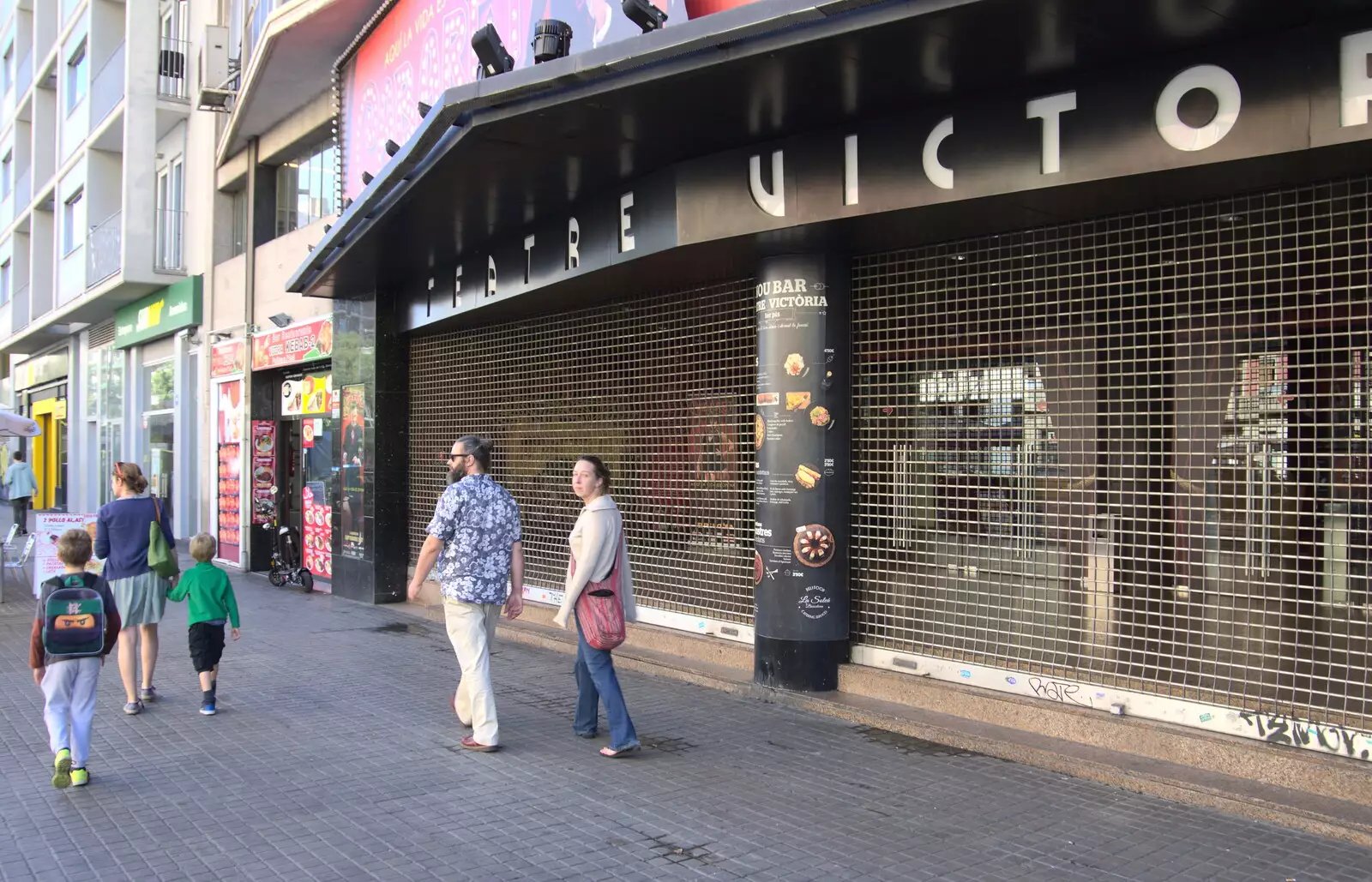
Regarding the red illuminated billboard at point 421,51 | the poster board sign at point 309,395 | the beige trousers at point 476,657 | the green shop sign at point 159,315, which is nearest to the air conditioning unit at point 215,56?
the green shop sign at point 159,315

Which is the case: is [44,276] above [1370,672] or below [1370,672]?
above

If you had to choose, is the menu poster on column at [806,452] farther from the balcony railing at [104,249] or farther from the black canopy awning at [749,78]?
the balcony railing at [104,249]

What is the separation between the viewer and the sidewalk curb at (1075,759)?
4.75 metres

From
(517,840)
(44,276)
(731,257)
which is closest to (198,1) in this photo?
(44,276)

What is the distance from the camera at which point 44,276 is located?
89.6ft

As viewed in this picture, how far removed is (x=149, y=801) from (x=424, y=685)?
2887mm

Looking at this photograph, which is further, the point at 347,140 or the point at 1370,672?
the point at 347,140

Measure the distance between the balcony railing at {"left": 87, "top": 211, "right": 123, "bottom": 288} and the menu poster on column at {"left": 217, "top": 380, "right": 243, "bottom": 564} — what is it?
4.96 metres

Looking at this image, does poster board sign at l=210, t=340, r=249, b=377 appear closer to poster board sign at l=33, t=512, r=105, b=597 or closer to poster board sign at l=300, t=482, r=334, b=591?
poster board sign at l=300, t=482, r=334, b=591

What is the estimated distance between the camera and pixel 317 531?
14.4 metres

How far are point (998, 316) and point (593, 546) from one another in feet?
9.76

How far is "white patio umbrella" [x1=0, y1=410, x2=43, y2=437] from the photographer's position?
50.0 ft

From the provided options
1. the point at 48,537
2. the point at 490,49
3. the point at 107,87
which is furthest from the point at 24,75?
the point at 490,49

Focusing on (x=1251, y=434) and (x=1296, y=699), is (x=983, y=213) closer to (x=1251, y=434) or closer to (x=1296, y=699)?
(x=1251, y=434)
